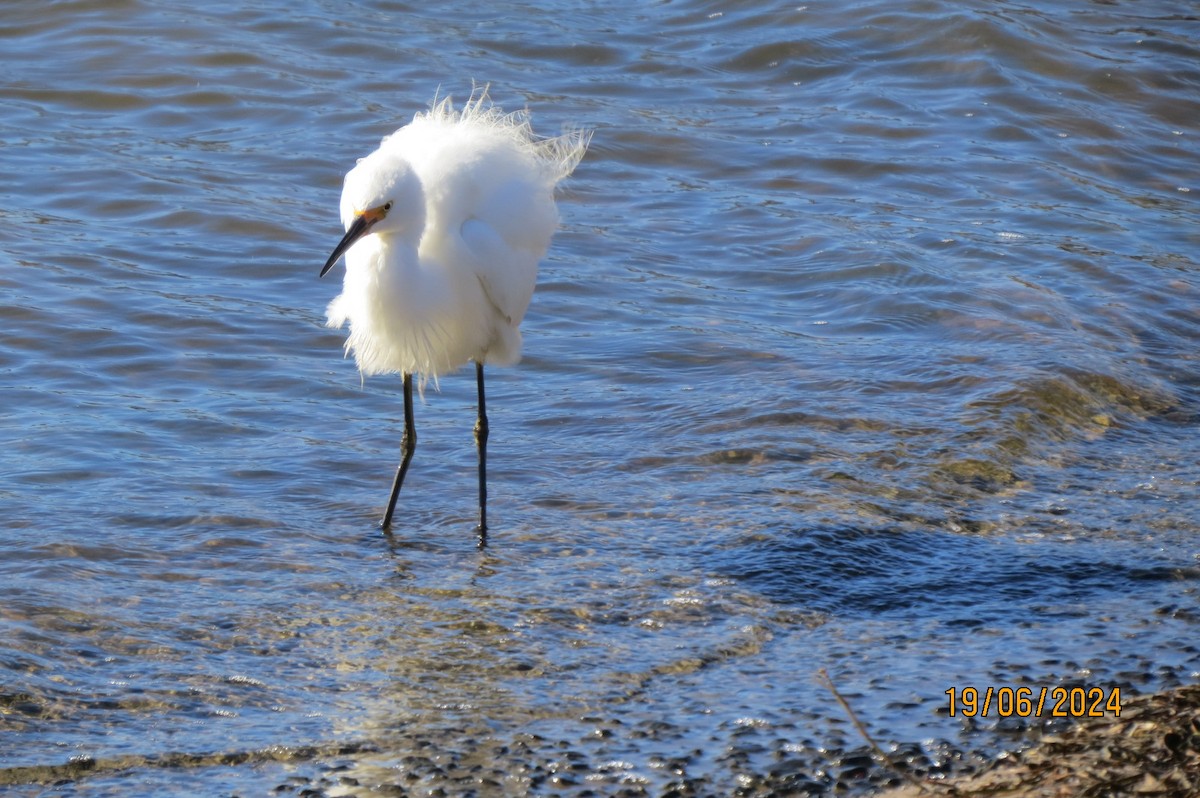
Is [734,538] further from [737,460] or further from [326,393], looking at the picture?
[326,393]

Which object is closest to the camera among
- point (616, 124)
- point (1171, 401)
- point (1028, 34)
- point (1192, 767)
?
point (1192, 767)

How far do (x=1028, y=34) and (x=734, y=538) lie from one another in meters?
7.97

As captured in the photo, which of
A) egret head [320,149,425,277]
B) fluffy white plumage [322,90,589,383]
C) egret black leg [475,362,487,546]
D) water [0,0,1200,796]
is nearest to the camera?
water [0,0,1200,796]

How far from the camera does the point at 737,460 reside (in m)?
5.59

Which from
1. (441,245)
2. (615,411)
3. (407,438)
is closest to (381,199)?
(441,245)

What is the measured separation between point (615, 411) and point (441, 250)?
1349 millimetres

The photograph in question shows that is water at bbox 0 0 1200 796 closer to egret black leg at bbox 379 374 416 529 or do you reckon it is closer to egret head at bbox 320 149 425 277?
egret black leg at bbox 379 374 416 529

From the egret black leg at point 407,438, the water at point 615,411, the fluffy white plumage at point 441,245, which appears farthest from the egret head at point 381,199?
the water at point 615,411

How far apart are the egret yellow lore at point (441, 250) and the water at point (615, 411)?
566 mm

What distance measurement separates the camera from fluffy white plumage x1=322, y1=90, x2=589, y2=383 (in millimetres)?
4680

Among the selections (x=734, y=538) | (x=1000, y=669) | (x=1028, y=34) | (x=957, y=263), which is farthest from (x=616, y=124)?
(x=1000, y=669)
